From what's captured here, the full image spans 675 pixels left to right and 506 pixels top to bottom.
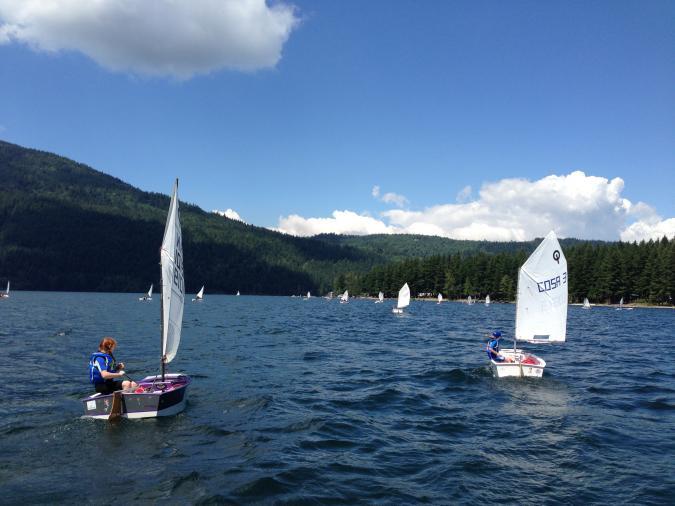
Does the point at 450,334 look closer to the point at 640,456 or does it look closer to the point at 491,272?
the point at 640,456

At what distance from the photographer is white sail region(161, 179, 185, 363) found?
20422mm

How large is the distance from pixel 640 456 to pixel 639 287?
148m

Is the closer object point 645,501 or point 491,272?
point 645,501

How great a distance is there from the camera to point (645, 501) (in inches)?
486

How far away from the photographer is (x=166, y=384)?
2005 centimetres

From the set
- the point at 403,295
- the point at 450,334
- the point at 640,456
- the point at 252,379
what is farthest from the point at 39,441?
the point at 403,295

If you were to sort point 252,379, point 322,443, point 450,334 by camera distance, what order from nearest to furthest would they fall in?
point 322,443
point 252,379
point 450,334

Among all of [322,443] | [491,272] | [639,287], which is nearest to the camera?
[322,443]

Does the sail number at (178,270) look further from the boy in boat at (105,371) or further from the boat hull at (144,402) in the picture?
the boat hull at (144,402)

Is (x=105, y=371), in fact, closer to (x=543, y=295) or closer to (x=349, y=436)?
(x=349, y=436)

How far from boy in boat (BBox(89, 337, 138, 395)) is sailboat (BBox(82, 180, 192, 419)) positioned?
0.39 meters

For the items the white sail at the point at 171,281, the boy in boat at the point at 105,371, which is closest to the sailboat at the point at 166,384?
the white sail at the point at 171,281

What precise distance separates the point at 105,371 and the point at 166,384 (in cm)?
246

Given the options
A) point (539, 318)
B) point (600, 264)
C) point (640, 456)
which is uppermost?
point (600, 264)
